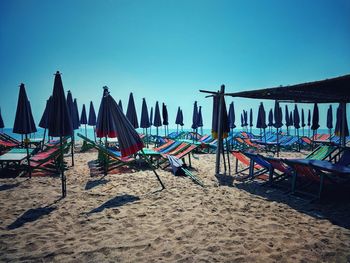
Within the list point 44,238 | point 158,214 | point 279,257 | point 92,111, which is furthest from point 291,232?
point 92,111

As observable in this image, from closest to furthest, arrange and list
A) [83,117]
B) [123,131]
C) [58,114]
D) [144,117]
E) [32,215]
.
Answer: [32,215], [58,114], [123,131], [144,117], [83,117]

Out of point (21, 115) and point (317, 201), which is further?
point (21, 115)

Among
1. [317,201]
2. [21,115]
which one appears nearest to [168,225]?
[317,201]

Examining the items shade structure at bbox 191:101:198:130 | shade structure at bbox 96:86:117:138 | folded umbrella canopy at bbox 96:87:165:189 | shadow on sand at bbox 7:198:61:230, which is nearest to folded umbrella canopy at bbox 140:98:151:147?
shade structure at bbox 191:101:198:130

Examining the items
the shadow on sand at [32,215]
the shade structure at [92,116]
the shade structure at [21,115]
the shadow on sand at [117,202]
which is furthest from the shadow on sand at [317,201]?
the shade structure at [92,116]

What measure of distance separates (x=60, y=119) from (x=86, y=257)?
3339 millimetres

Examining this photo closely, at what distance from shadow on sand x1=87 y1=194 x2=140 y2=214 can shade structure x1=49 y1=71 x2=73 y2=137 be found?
5.98 feet

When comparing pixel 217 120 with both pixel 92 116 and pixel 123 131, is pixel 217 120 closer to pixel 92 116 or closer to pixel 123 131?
pixel 123 131

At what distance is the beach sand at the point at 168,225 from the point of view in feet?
8.34

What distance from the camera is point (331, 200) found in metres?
4.48

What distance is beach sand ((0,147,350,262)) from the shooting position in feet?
8.34

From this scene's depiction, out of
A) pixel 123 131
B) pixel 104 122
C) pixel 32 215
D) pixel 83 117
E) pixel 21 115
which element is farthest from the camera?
pixel 83 117

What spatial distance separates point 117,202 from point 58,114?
2446mm

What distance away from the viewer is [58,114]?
476cm
